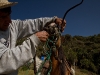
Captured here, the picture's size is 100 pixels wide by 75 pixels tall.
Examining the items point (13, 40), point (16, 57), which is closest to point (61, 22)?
point (13, 40)

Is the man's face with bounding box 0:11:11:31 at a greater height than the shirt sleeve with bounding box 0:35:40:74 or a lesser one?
greater

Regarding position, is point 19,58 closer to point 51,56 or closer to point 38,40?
point 38,40

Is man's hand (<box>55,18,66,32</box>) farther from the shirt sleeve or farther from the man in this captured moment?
the shirt sleeve

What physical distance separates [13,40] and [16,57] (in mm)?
508

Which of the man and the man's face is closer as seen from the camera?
the man

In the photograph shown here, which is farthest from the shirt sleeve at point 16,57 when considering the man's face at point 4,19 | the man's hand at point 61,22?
the man's hand at point 61,22

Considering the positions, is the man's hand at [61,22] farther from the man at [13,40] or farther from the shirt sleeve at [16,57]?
the shirt sleeve at [16,57]

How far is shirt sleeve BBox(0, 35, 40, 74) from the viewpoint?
1.78 m

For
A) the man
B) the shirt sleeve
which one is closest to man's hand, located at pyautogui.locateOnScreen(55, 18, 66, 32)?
the man

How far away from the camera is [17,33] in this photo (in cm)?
247

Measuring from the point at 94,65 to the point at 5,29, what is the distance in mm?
22204

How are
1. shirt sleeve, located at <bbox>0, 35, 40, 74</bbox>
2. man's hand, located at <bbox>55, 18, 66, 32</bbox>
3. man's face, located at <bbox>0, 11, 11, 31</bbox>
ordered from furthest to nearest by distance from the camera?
man's hand, located at <bbox>55, 18, 66, 32</bbox> < man's face, located at <bbox>0, 11, 11, 31</bbox> < shirt sleeve, located at <bbox>0, 35, 40, 74</bbox>

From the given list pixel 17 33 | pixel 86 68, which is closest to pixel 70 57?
pixel 86 68

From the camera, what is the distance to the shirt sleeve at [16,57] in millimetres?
1778
